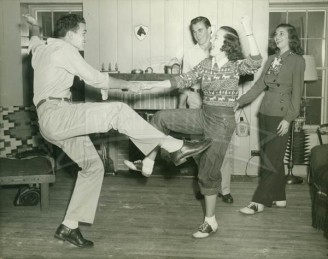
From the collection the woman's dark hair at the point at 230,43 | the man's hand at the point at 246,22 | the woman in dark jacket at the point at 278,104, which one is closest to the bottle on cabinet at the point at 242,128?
the woman in dark jacket at the point at 278,104

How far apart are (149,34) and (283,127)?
2855mm

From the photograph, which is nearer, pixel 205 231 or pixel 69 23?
pixel 69 23

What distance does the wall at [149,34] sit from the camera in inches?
240

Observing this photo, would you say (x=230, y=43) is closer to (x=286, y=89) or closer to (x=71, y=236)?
(x=286, y=89)

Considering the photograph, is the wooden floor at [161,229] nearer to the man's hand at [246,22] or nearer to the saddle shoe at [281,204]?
the saddle shoe at [281,204]

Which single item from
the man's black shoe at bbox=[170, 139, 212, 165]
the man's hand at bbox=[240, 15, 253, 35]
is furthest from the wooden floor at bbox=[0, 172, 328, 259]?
the man's hand at bbox=[240, 15, 253, 35]

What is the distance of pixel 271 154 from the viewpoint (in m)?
4.41

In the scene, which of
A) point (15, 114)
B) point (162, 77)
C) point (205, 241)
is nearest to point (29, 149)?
point (15, 114)

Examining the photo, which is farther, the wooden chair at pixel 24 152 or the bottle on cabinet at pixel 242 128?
the bottle on cabinet at pixel 242 128

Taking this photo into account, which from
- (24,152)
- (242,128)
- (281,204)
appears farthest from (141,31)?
(281,204)

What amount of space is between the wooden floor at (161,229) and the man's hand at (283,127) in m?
0.90

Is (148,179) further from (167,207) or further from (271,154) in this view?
(271,154)

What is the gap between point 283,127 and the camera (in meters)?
4.26

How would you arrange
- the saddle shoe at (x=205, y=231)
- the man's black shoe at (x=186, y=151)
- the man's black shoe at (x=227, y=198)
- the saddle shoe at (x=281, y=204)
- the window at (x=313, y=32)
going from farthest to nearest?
the window at (x=313, y=32) < the man's black shoe at (x=227, y=198) < the saddle shoe at (x=281, y=204) < the saddle shoe at (x=205, y=231) < the man's black shoe at (x=186, y=151)
